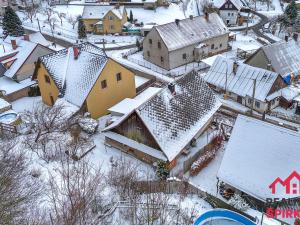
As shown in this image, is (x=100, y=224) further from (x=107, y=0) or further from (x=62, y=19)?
(x=107, y=0)

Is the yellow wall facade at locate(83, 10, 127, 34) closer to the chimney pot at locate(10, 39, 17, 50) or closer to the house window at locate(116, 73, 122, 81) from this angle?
the chimney pot at locate(10, 39, 17, 50)

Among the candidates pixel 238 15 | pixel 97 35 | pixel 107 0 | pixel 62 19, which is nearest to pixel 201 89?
pixel 97 35

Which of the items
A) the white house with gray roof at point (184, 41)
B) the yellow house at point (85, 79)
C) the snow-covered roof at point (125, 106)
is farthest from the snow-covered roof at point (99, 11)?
the snow-covered roof at point (125, 106)

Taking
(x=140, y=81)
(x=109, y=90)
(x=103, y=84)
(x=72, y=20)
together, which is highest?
(x=103, y=84)

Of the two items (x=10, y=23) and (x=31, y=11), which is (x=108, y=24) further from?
(x=31, y=11)

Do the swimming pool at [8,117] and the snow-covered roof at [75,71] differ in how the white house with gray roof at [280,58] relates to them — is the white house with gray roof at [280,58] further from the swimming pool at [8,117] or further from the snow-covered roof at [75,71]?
the swimming pool at [8,117]

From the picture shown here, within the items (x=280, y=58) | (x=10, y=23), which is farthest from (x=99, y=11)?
(x=280, y=58)
